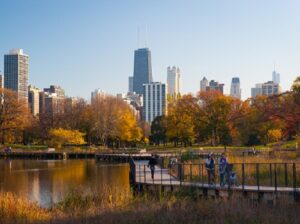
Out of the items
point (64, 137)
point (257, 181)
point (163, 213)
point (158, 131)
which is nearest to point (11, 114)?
point (64, 137)

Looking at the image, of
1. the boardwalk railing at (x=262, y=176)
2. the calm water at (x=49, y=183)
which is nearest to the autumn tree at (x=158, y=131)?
the calm water at (x=49, y=183)

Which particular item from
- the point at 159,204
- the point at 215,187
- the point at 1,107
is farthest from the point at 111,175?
the point at 1,107

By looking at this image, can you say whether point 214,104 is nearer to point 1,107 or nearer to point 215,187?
point 1,107

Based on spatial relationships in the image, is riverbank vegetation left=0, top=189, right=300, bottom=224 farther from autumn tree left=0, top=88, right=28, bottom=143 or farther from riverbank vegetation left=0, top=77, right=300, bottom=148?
autumn tree left=0, top=88, right=28, bottom=143

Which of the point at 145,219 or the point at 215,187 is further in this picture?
the point at 215,187

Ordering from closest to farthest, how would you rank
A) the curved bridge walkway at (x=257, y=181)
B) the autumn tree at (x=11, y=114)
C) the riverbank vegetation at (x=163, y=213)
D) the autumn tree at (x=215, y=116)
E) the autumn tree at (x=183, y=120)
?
1. the riverbank vegetation at (x=163, y=213)
2. the curved bridge walkway at (x=257, y=181)
3. the autumn tree at (x=215, y=116)
4. the autumn tree at (x=183, y=120)
5. the autumn tree at (x=11, y=114)

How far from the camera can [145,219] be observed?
48.8 feet

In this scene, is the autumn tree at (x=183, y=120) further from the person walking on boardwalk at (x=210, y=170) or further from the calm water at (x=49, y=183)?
the person walking on boardwalk at (x=210, y=170)

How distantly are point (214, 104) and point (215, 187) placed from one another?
62554 millimetres

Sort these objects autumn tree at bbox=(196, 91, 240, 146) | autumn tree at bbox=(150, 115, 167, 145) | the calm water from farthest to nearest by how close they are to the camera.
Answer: autumn tree at bbox=(150, 115, 167, 145) < autumn tree at bbox=(196, 91, 240, 146) < the calm water

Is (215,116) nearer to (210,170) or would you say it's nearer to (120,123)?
(120,123)

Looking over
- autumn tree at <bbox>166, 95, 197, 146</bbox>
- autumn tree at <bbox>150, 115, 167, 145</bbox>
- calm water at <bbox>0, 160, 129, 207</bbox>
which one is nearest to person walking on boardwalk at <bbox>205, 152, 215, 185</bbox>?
calm water at <bbox>0, 160, 129, 207</bbox>

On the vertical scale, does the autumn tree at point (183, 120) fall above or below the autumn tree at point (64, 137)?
above

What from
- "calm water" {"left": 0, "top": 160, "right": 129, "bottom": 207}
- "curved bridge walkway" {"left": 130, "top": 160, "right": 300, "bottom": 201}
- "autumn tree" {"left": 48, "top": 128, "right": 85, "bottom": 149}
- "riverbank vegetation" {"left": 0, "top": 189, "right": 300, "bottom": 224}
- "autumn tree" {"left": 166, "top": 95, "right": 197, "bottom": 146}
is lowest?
"calm water" {"left": 0, "top": 160, "right": 129, "bottom": 207}
